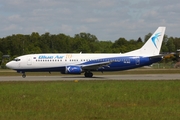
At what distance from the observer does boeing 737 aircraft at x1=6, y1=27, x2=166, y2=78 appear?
152ft

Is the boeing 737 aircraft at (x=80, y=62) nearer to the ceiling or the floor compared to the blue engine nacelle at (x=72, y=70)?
nearer to the ceiling

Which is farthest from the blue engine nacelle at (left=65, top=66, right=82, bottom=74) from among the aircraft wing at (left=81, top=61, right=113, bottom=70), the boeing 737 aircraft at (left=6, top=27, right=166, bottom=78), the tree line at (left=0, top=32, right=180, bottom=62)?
the tree line at (left=0, top=32, right=180, bottom=62)

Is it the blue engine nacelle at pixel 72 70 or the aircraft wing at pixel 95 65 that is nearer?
the blue engine nacelle at pixel 72 70

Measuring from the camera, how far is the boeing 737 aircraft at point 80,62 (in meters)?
46.4

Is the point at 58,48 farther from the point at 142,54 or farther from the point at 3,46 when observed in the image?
the point at 142,54

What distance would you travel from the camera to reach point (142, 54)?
48.5 m

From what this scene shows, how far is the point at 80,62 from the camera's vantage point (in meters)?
47.1
